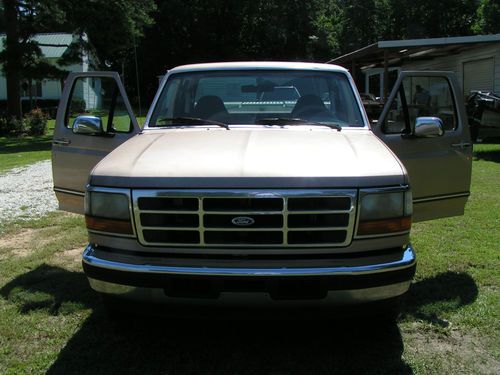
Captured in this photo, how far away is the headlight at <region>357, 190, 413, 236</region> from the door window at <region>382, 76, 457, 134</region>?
4.39ft

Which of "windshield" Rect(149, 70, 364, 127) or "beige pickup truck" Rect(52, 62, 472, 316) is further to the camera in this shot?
"windshield" Rect(149, 70, 364, 127)

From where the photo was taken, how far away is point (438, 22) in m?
49.0

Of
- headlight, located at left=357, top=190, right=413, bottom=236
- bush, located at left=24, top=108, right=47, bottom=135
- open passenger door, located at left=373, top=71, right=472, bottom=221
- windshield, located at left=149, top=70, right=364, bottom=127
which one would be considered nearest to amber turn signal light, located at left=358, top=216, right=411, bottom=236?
headlight, located at left=357, top=190, right=413, bottom=236

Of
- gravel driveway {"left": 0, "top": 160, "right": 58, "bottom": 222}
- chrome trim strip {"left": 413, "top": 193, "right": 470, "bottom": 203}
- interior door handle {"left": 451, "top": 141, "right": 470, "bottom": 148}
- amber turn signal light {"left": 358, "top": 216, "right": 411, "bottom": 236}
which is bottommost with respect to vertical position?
gravel driveway {"left": 0, "top": 160, "right": 58, "bottom": 222}

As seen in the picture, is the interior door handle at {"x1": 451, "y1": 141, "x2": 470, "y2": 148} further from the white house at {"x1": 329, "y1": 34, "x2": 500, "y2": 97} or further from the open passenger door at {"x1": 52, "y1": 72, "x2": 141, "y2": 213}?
the white house at {"x1": 329, "y1": 34, "x2": 500, "y2": 97}

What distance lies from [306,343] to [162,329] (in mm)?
1002

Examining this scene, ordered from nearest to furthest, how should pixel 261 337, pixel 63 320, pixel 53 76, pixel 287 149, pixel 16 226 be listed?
pixel 287 149 < pixel 261 337 < pixel 63 320 < pixel 16 226 < pixel 53 76

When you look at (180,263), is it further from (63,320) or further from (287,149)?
(63,320)

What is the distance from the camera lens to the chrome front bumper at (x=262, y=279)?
9.46 ft

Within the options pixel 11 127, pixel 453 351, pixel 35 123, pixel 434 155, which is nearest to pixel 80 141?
pixel 434 155

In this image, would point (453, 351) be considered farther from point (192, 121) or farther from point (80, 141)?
point (80, 141)

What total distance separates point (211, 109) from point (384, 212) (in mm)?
1975

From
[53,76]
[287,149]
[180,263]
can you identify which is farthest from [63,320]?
[53,76]

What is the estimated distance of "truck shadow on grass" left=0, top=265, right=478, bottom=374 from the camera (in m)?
3.18
